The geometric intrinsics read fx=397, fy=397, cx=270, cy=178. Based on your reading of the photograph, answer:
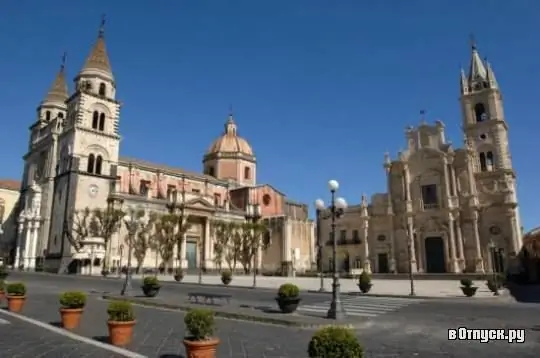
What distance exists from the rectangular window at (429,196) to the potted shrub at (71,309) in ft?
138

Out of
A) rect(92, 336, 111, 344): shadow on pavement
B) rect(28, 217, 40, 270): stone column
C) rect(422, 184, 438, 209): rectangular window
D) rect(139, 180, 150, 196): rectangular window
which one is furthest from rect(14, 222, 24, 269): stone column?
rect(422, 184, 438, 209): rectangular window

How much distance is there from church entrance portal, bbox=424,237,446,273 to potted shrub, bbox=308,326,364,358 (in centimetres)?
4298

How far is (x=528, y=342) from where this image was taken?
8.52 meters

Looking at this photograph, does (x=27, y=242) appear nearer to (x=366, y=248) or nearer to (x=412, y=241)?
(x=366, y=248)

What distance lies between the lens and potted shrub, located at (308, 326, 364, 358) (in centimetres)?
393

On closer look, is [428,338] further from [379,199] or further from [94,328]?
[379,199]

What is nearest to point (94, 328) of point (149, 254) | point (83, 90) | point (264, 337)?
point (264, 337)

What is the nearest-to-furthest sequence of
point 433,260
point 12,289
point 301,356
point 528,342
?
point 301,356 → point 528,342 → point 12,289 → point 433,260

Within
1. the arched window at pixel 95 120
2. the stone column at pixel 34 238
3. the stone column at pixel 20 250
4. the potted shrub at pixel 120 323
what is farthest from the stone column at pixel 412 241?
the stone column at pixel 20 250

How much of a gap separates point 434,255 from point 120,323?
41868 millimetres

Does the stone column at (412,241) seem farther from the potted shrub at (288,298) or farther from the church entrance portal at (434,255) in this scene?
the potted shrub at (288,298)

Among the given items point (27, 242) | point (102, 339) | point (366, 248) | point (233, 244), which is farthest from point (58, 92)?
point (102, 339)

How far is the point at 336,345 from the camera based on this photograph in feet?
13.0

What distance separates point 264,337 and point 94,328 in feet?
13.6
